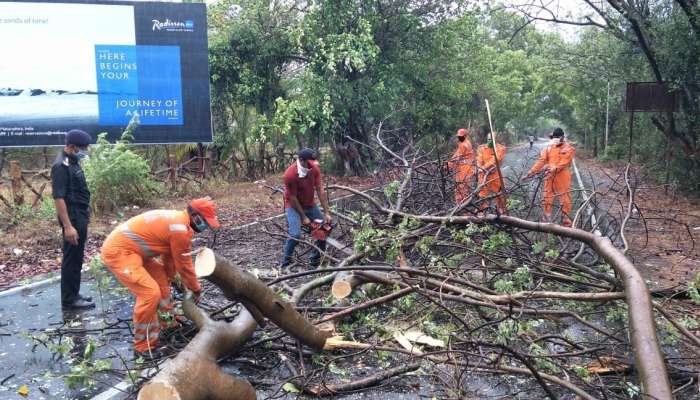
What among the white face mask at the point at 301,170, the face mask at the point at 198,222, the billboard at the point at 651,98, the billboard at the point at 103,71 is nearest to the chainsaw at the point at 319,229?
the white face mask at the point at 301,170

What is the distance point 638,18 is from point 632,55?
3.28 m

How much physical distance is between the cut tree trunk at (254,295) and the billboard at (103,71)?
29.9ft

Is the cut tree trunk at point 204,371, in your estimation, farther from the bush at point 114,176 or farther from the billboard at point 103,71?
the billboard at point 103,71

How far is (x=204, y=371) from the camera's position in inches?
126

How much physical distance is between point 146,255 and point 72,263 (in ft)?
5.05

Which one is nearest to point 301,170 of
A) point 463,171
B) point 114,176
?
point 463,171

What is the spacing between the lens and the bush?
996cm

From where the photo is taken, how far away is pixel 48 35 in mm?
11188

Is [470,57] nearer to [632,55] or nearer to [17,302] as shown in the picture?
[632,55]

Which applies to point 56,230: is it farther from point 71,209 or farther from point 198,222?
point 198,222

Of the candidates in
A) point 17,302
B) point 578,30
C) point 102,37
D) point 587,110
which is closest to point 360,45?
point 102,37

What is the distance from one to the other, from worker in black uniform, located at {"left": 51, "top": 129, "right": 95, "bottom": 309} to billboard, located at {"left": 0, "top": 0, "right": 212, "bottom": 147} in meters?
6.34

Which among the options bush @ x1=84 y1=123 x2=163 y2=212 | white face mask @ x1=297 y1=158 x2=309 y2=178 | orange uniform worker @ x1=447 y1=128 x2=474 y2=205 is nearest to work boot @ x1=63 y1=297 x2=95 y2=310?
white face mask @ x1=297 y1=158 x2=309 y2=178

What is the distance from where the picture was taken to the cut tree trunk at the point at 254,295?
11.0 ft
